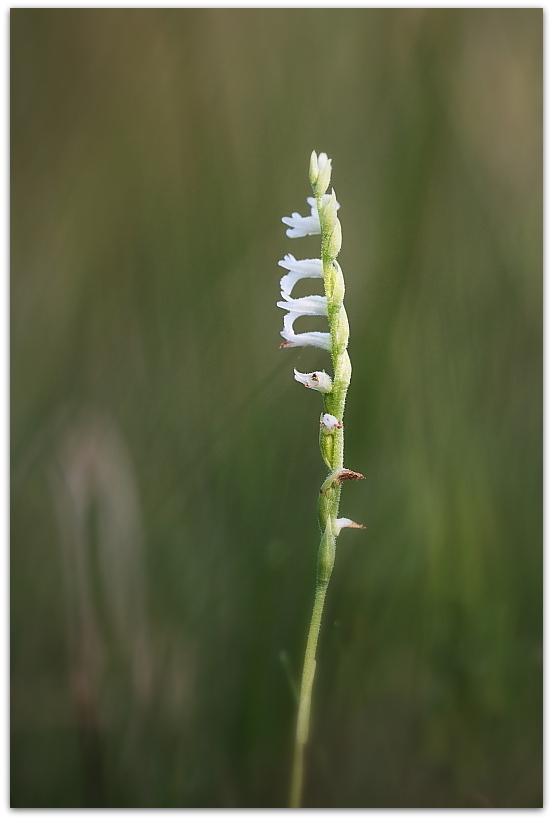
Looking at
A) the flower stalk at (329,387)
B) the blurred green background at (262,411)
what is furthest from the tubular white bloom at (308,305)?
the blurred green background at (262,411)

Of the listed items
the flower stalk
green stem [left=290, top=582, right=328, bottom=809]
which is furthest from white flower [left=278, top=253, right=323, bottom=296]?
green stem [left=290, top=582, right=328, bottom=809]

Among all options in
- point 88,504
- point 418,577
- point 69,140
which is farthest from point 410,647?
point 69,140

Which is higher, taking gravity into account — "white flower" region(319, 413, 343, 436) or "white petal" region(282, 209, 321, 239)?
"white petal" region(282, 209, 321, 239)

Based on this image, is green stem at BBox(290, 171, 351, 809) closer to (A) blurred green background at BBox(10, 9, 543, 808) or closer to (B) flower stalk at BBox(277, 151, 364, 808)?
(B) flower stalk at BBox(277, 151, 364, 808)

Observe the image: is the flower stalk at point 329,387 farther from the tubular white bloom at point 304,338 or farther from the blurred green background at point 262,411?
the blurred green background at point 262,411

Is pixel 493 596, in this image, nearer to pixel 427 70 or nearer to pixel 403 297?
pixel 403 297

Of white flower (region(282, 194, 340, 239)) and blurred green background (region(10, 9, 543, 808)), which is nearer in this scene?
white flower (region(282, 194, 340, 239))
